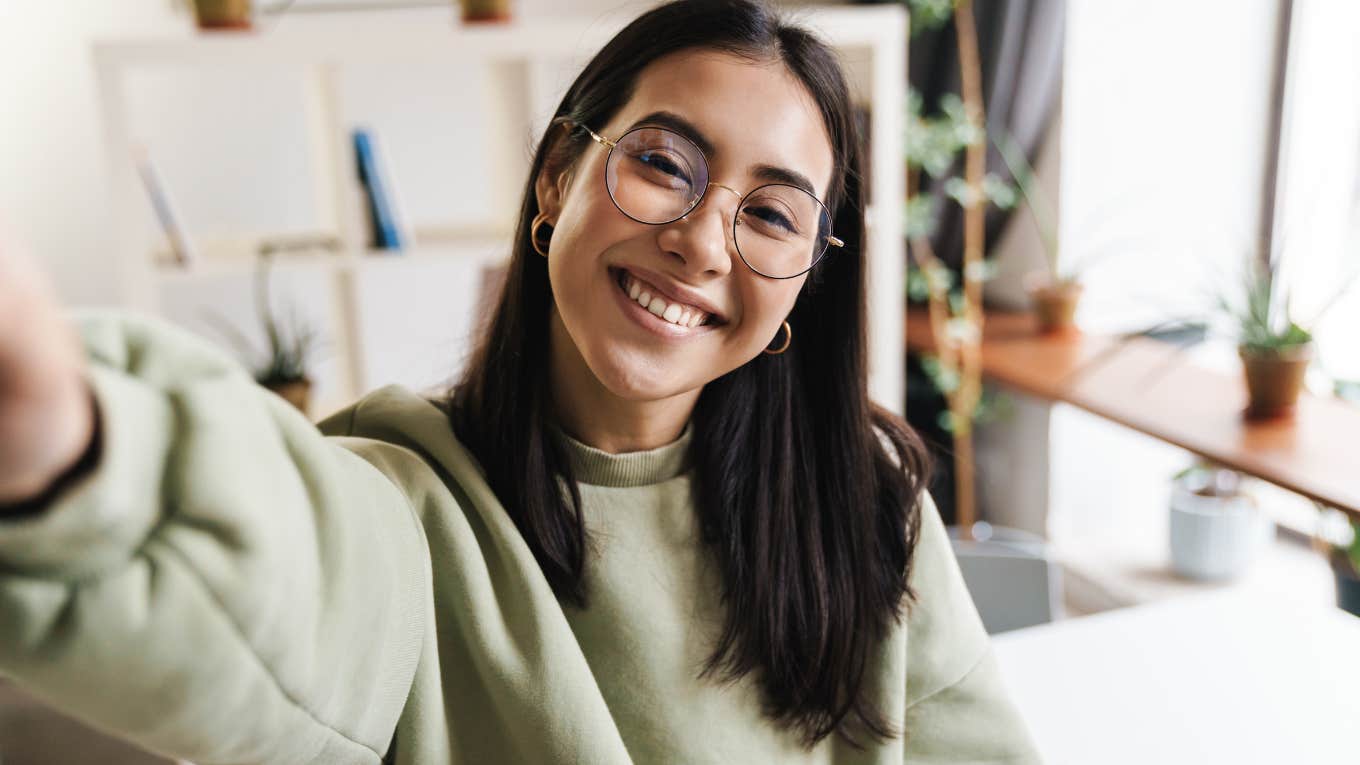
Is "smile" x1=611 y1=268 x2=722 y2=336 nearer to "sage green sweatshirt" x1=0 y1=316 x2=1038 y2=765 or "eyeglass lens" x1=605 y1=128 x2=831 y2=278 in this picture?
"eyeglass lens" x1=605 y1=128 x2=831 y2=278

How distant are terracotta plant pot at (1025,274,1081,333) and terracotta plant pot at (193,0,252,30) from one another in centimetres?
213

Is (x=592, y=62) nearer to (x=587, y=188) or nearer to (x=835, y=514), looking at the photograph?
(x=587, y=188)

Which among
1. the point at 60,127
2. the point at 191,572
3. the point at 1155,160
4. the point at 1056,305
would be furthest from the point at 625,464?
the point at 60,127

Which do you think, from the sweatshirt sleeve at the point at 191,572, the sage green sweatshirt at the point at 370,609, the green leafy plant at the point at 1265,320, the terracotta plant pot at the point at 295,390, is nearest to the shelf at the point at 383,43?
the terracotta plant pot at the point at 295,390

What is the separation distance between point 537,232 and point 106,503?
0.60 meters

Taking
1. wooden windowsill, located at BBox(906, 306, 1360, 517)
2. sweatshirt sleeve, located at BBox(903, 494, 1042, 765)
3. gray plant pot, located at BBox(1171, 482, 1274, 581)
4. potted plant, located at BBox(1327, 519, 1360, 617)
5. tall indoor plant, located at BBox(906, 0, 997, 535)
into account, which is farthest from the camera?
tall indoor plant, located at BBox(906, 0, 997, 535)

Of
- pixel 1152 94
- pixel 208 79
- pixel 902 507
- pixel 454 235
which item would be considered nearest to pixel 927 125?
pixel 1152 94

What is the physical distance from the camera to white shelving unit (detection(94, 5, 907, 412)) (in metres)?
2.48

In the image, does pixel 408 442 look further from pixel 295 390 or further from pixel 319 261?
pixel 319 261

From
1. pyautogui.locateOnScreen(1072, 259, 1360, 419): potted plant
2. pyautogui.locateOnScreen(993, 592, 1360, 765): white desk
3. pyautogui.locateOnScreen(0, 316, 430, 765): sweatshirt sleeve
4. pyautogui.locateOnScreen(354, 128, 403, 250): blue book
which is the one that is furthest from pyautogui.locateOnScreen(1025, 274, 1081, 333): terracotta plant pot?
pyautogui.locateOnScreen(0, 316, 430, 765): sweatshirt sleeve

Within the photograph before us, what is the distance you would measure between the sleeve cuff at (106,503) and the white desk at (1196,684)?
101 centimetres

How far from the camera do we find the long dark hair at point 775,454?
3.24 ft

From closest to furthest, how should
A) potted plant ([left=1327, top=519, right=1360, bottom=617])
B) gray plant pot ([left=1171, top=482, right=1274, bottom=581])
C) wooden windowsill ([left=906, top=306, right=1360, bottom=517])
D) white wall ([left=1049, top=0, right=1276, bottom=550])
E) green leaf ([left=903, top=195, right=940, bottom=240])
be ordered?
wooden windowsill ([left=906, top=306, right=1360, bottom=517]) < potted plant ([left=1327, top=519, right=1360, bottom=617]) < gray plant pot ([left=1171, top=482, right=1274, bottom=581]) < white wall ([left=1049, top=0, right=1276, bottom=550]) < green leaf ([left=903, top=195, right=940, bottom=240])

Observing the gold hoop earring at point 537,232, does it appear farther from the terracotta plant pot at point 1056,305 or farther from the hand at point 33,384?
the terracotta plant pot at point 1056,305
